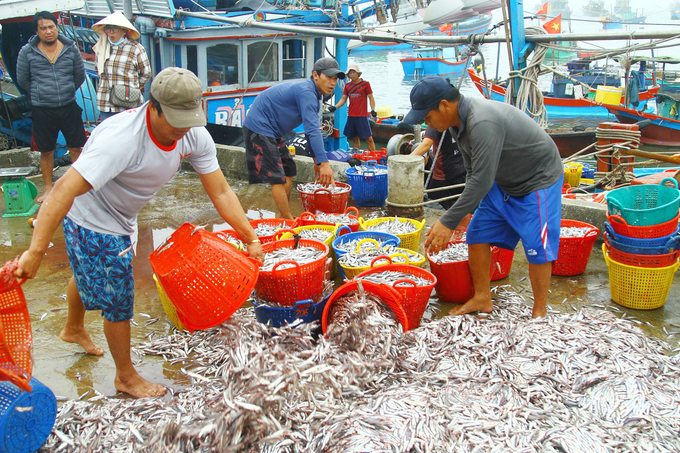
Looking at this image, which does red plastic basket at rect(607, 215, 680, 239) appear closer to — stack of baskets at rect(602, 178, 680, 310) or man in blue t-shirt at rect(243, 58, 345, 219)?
stack of baskets at rect(602, 178, 680, 310)

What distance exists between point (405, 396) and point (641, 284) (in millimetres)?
2484

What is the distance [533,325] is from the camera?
3730 mm

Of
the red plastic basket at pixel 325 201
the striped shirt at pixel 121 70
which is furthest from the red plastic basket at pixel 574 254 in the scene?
the striped shirt at pixel 121 70

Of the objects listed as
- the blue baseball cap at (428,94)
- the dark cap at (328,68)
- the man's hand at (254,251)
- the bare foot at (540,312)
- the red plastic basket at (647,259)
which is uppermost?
the dark cap at (328,68)

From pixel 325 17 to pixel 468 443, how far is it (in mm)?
12779

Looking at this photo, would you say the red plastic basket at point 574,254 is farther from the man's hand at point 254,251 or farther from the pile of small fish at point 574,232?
the man's hand at point 254,251

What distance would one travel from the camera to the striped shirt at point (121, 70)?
7.11m

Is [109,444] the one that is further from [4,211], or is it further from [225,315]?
[4,211]

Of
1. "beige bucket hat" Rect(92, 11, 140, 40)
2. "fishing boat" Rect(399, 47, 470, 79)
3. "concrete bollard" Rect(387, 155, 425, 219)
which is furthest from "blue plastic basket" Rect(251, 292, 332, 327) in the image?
"fishing boat" Rect(399, 47, 470, 79)

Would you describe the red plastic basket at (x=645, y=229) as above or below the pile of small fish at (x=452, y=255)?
above

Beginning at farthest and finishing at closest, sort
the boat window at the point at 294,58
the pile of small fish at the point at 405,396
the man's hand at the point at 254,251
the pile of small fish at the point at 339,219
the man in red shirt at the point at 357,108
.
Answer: the man in red shirt at the point at 357,108 → the boat window at the point at 294,58 → the pile of small fish at the point at 339,219 → the man's hand at the point at 254,251 → the pile of small fish at the point at 405,396

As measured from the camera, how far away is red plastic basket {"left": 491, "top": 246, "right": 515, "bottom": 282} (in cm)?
469

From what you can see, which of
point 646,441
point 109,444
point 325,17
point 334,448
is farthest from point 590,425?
point 325,17

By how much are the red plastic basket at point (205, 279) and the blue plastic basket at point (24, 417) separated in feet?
2.81
